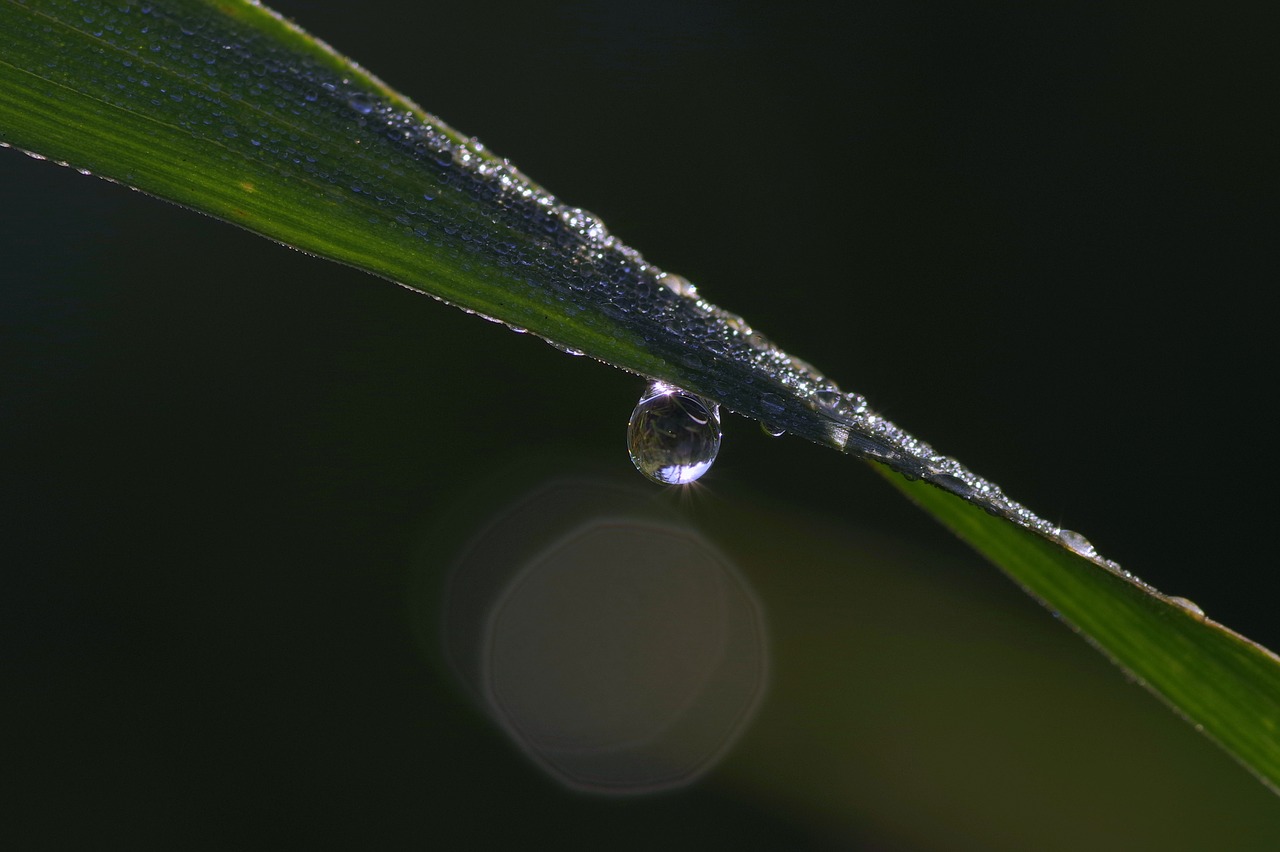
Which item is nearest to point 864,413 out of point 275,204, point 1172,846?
point 275,204

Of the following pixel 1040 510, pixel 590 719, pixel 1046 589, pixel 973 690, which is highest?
pixel 1046 589

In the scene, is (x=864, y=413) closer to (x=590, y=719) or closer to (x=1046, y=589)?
(x=1046, y=589)

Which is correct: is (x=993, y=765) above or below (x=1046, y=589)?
below

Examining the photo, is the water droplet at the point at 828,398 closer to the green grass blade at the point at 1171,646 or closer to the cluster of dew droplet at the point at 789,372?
the cluster of dew droplet at the point at 789,372

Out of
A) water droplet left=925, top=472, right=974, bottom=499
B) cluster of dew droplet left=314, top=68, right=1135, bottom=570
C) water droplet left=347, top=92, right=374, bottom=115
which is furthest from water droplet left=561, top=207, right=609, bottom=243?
water droplet left=925, top=472, right=974, bottom=499

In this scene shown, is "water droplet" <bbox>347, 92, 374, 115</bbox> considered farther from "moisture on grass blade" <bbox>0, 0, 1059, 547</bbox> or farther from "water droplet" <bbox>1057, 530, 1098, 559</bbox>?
"water droplet" <bbox>1057, 530, 1098, 559</bbox>

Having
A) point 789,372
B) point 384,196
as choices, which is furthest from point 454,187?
point 789,372

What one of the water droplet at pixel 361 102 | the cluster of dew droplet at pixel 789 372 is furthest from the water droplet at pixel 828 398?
the water droplet at pixel 361 102
